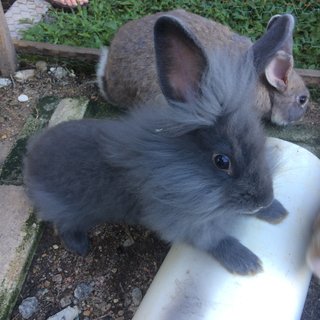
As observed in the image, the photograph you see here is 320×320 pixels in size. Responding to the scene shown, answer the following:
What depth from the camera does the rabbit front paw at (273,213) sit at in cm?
241

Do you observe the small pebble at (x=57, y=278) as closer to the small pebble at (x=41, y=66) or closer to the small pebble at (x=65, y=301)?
the small pebble at (x=65, y=301)

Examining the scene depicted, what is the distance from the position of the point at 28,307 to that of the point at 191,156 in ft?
4.25

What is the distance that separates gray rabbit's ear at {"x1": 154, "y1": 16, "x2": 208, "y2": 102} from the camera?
1960 millimetres

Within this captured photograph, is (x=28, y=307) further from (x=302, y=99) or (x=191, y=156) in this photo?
(x=302, y=99)

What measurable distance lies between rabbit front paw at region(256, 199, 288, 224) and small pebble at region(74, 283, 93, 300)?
0.98 metres

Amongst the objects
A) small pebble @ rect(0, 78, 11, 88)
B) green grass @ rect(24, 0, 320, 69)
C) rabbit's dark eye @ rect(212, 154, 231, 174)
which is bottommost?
small pebble @ rect(0, 78, 11, 88)

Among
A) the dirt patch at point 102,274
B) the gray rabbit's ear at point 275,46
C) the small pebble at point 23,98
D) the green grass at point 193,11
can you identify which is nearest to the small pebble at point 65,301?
the dirt patch at point 102,274

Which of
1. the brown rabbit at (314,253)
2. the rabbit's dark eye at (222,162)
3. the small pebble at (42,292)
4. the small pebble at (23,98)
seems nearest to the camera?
the rabbit's dark eye at (222,162)

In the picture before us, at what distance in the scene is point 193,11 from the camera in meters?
4.29

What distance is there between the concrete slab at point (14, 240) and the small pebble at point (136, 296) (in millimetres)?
592

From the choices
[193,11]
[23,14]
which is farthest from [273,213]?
[23,14]

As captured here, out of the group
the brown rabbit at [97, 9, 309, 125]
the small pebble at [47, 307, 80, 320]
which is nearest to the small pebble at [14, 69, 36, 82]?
the brown rabbit at [97, 9, 309, 125]

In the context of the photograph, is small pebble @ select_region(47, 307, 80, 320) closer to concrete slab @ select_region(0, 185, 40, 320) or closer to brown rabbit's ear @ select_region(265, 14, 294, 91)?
concrete slab @ select_region(0, 185, 40, 320)

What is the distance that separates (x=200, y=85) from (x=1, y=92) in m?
2.14
